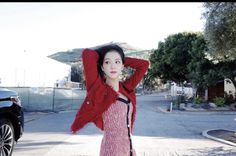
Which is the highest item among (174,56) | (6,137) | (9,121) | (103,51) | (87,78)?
(174,56)

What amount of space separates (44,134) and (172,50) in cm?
3166

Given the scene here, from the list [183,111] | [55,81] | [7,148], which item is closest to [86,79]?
[7,148]

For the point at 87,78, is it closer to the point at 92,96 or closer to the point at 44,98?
the point at 92,96

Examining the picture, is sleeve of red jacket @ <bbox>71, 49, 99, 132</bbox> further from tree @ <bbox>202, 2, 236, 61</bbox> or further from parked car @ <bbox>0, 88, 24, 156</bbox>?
tree @ <bbox>202, 2, 236, 61</bbox>

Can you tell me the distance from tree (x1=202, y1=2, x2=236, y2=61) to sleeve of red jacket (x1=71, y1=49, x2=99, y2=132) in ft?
30.5

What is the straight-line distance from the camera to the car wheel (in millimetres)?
7602

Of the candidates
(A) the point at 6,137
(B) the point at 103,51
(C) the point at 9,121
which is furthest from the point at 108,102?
(C) the point at 9,121

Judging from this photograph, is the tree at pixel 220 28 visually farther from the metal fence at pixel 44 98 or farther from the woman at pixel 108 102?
the metal fence at pixel 44 98

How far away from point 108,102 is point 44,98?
2364 centimetres

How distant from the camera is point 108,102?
365cm

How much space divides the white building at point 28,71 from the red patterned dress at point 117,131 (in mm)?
23488

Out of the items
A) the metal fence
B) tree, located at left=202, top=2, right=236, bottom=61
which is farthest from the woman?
the metal fence

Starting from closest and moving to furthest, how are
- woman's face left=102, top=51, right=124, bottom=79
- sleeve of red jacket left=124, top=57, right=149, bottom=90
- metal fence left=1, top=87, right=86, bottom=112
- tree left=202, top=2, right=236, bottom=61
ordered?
woman's face left=102, top=51, right=124, bottom=79
sleeve of red jacket left=124, top=57, right=149, bottom=90
tree left=202, top=2, right=236, bottom=61
metal fence left=1, top=87, right=86, bottom=112

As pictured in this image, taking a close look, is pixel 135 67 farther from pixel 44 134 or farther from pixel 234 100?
pixel 234 100
